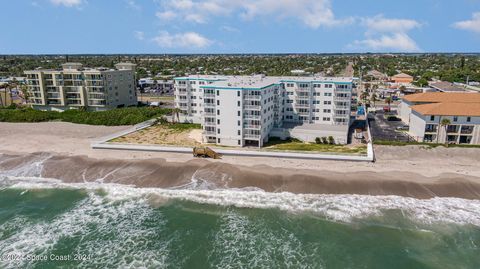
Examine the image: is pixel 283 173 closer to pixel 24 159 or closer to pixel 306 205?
pixel 306 205

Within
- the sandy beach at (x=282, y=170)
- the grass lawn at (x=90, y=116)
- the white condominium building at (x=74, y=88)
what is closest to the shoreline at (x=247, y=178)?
the sandy beach at (x=282, y=170)

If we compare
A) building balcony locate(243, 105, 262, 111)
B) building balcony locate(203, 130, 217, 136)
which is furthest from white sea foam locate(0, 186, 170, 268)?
building balcony locate(243, 105, 262, 111)

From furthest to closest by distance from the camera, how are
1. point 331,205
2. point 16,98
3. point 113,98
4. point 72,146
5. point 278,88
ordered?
point 16,98 → point 113,98 → point 278,88 → point 72,146 → point 331,205

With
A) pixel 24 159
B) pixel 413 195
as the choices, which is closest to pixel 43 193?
pixel 24 159

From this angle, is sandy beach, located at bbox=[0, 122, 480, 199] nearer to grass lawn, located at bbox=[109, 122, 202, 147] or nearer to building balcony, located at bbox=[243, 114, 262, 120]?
grass lawn, located at bbox=[109, 122, 202, 147]

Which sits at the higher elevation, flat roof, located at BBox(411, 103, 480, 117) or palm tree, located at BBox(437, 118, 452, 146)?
flat roof, located at BBox(411, 103, 480, 117)

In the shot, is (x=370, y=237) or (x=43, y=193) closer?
(x=370, y=237)
